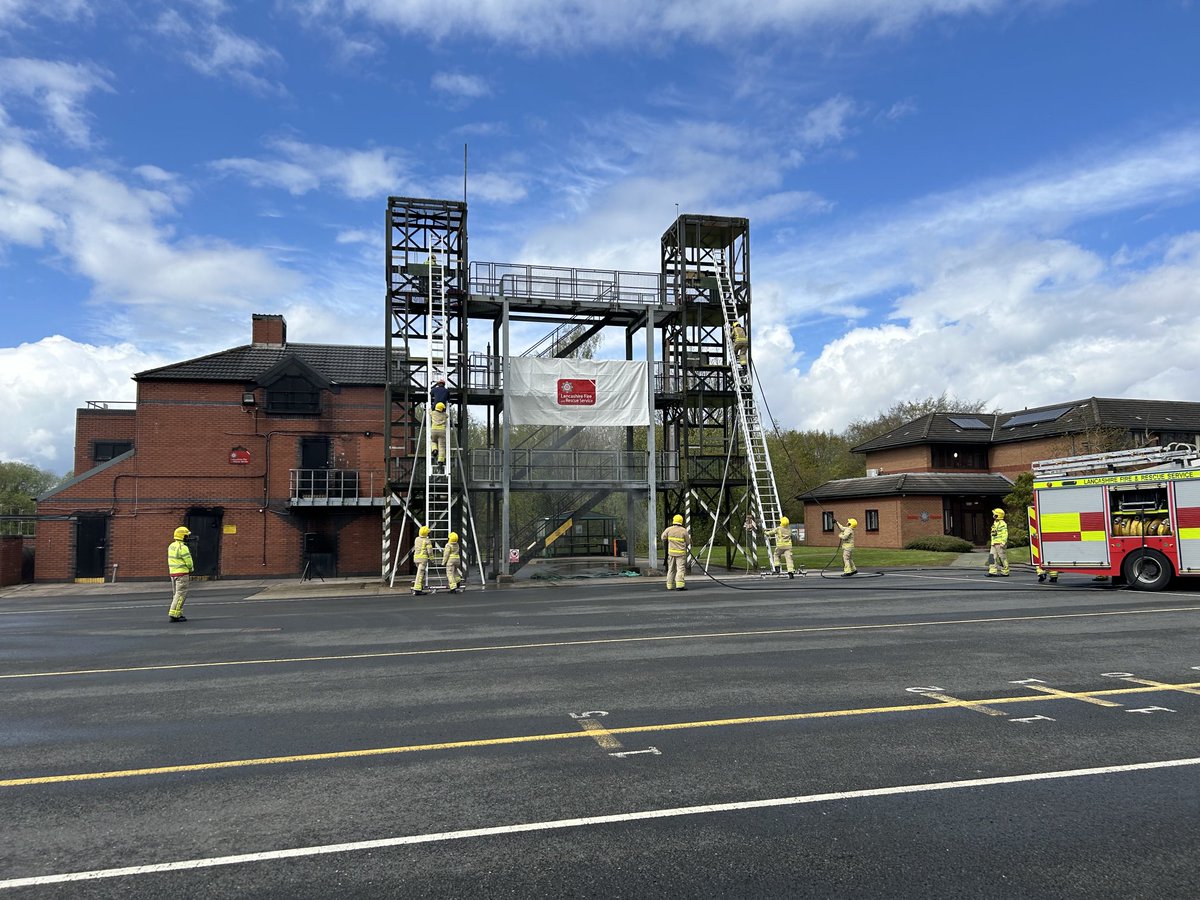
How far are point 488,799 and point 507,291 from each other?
74.4 ft

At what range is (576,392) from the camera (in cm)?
2644

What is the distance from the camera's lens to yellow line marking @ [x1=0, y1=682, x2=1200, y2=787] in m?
5.49

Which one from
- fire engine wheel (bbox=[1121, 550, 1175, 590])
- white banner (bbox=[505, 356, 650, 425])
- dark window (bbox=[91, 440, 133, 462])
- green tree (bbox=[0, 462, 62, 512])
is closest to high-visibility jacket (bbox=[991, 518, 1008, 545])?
fire engine wheel (bbox=[1121, 550, 1175, 590])

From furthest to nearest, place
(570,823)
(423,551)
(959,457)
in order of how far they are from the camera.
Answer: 1. (959,457)
2. (423,551)
3. (570,823)

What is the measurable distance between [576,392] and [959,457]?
87.6 feet

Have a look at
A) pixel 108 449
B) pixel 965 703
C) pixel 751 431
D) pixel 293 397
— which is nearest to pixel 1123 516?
pixel 751 431

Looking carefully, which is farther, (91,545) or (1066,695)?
(91,545)

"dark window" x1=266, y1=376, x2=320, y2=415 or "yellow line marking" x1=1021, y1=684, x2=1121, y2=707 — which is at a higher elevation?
"dark window" x1=266, y1=376, x2=320, y2=415

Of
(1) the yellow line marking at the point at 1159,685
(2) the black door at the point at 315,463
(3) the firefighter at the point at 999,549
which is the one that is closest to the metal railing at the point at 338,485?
(2) the black door at the point at 315,463

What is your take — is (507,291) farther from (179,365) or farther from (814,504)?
(814,504)

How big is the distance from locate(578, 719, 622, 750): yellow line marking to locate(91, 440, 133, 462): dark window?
104 ft

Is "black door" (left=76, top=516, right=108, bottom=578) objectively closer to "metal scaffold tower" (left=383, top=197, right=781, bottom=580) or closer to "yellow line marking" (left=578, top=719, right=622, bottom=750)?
"metal scaffold tower" (left=383, top=197, right=781, bottom=580)

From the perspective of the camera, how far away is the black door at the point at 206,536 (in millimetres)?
28359

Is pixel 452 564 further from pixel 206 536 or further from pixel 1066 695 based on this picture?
pixel 1066 695
